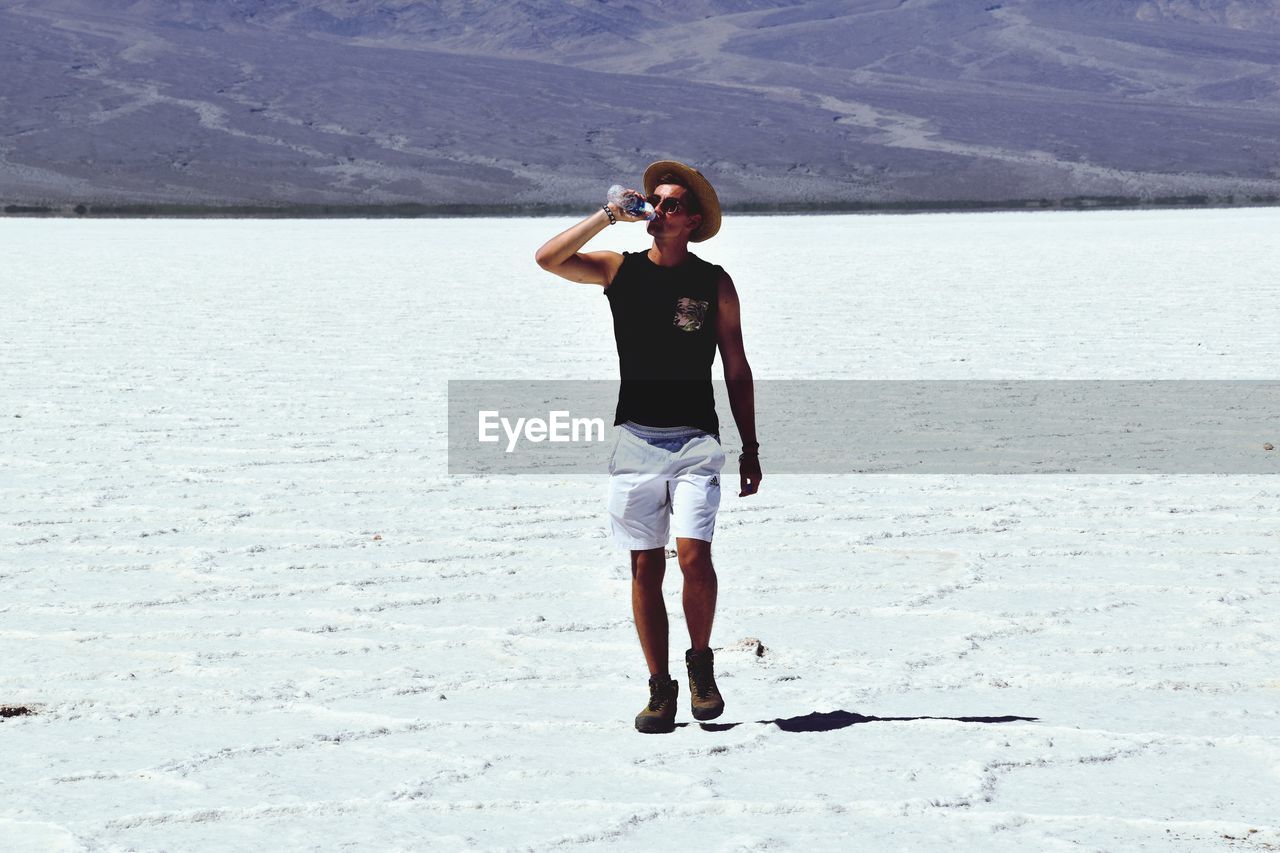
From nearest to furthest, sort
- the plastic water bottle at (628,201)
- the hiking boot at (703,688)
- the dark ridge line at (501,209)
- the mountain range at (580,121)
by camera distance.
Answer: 1. the plastic water bottle at (628,201)
2. the hiking boot at (703,688)
3. the dark ridge line at (501,209)
4. the mountain range at (580,121)

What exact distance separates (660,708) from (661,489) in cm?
41

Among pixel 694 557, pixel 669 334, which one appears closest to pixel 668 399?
pixel 669 334

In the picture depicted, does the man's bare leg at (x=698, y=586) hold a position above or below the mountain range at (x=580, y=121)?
below

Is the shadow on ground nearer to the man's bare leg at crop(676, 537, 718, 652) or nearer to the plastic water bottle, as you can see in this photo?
the man's bare leg at crop(676, 537, 718, 652)

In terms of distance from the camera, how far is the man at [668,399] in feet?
11.1

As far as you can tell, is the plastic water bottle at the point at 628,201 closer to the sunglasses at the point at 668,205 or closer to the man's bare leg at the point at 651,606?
the sunglasses at the point at 668,205

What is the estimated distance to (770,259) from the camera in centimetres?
2219

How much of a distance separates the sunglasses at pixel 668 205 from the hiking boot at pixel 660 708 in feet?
2.81

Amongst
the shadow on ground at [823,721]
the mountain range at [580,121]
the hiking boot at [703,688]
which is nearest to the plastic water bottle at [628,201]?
the hiking boot at [703,688]

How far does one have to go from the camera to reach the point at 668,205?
341cm

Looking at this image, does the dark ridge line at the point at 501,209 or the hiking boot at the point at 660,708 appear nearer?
the hiking boot at the point at 660,708

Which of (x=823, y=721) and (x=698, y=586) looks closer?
(x=698, y=586)

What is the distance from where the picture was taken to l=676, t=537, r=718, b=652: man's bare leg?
3393 millimetres

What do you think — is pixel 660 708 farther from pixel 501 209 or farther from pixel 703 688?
pixel 501 209
